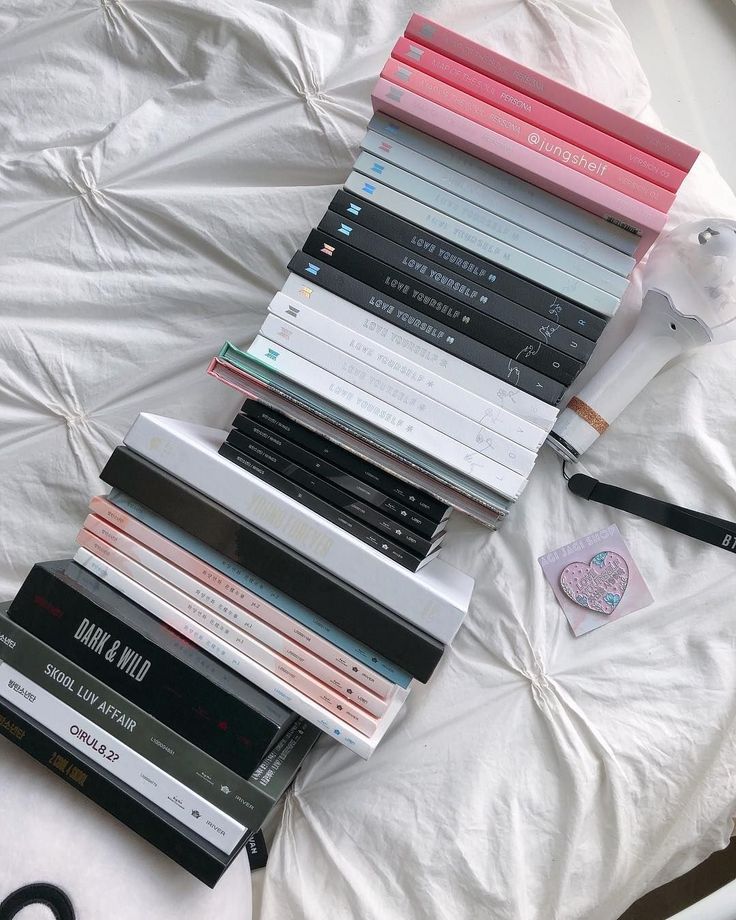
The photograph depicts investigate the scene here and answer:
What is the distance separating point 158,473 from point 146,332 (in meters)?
0.28

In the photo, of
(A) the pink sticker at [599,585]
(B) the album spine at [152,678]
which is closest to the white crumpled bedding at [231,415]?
(A) the pink sticker at [599,585]

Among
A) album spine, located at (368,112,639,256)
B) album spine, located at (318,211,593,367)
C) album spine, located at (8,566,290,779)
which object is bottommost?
album spine, located at (8,566,290,779)

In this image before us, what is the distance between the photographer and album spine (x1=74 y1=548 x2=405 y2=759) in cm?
84

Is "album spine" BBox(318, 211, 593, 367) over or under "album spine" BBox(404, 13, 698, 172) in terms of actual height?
under

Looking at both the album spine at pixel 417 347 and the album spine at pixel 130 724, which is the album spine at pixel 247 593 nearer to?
the album spine at pixel 130 724

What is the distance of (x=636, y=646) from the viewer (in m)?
0.96

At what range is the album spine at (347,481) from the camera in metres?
0.88

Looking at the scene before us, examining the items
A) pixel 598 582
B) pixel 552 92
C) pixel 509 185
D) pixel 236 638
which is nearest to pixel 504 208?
pixel 509 185

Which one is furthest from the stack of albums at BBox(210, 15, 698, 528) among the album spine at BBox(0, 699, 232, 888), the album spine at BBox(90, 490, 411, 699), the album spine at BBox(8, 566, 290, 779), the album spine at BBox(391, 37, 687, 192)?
the album spine at BBox(0, 699, 232, 888)

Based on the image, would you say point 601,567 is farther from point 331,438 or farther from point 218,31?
point 218,31

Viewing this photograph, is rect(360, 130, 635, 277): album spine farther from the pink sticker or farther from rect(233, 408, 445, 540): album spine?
the pink sticker

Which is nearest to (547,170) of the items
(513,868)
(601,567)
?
(601,567)

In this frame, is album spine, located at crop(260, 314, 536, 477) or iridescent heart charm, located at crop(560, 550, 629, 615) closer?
album spine, located at crop(260, 314, 536, 477)

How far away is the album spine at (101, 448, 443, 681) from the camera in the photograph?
834 millimetres
